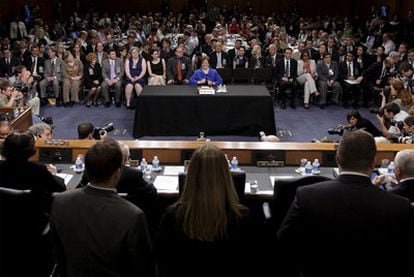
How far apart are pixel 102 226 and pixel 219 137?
6173 mm

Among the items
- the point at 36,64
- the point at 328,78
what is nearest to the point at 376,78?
the point at 328,78

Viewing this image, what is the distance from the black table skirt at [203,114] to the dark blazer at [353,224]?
6037 millimetres

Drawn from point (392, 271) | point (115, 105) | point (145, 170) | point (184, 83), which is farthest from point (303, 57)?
point (392, 271)

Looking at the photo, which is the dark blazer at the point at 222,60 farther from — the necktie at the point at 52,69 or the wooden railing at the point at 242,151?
the wooden railing at the point at 242,151

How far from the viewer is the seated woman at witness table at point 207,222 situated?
240 centimetres

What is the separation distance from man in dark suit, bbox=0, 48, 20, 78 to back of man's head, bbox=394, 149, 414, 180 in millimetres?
8592

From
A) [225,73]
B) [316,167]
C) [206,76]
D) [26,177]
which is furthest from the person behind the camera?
[225,73]

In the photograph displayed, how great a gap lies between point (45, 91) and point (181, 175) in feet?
24.1

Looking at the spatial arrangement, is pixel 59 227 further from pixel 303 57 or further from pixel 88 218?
pixel 303 57

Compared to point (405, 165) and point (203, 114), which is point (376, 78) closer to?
point (203, 114)

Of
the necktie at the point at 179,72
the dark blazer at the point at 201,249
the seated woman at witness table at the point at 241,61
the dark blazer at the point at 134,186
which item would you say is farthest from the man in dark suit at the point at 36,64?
the dark blazer at the point at 201,249

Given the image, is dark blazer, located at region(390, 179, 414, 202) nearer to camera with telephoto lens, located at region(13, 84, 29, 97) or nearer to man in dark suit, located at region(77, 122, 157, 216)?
man in dark suit, located at region(77, 122, 157, 216)

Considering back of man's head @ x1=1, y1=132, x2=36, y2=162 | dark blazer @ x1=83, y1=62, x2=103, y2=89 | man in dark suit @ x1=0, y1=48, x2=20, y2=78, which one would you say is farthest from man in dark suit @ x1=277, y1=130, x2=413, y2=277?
man in dark suit @ x1=0, y1=48, x2=20, y2=78

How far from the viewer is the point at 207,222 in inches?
94.3
